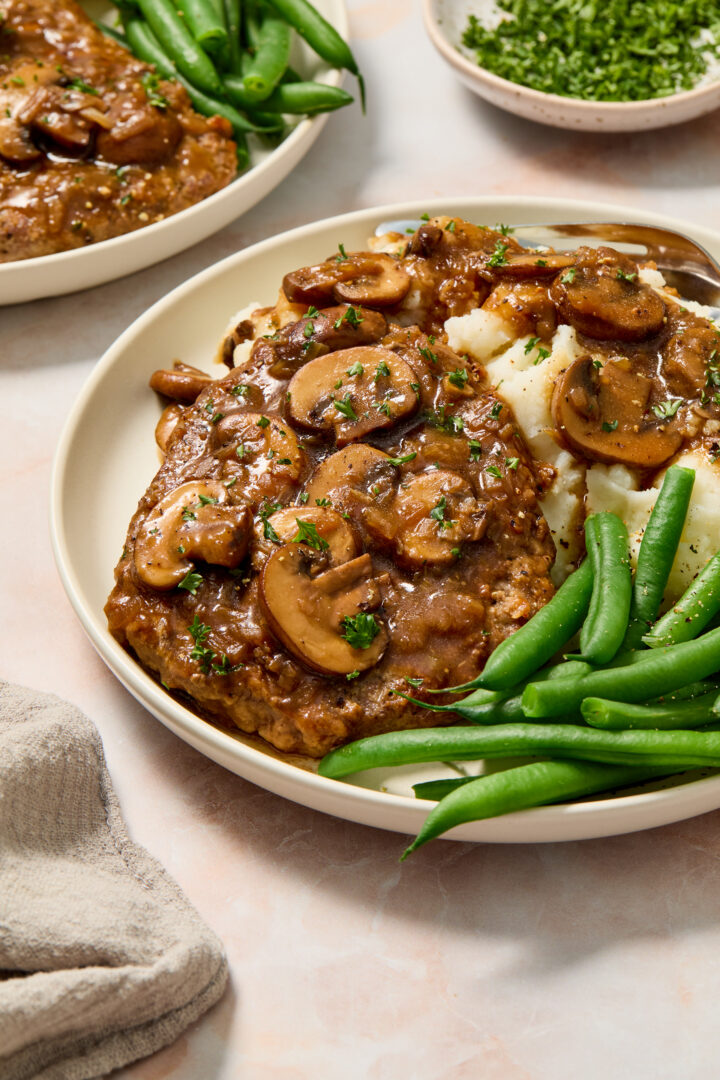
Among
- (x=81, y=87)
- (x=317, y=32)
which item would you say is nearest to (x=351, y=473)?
(x=81, y=87)

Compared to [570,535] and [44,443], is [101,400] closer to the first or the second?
[44,443]

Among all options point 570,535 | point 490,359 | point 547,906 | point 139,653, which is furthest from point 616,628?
point 139,653

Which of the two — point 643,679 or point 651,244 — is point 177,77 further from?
point 643,679

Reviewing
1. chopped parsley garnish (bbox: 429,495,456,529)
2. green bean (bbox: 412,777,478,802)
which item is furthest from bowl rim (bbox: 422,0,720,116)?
green bean (bbox: 412,777,478,802)

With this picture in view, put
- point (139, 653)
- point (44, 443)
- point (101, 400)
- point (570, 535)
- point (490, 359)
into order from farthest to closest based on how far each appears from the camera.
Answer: point (44, 443) → point (101, 400) → point (490, 359) → point (570, 535) → point (139, 653)

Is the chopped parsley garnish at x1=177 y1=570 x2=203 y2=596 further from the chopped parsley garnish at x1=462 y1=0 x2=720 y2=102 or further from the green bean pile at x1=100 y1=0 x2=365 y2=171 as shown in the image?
the chopped parsley garnish at x1=462 y1=0 x2=720 y2=102

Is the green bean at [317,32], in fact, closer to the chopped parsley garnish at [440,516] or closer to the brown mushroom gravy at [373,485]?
the brown mushroom gravy at [373,485]

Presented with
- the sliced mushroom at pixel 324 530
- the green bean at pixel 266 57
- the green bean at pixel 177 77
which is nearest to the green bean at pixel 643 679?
the sliced mushroom at pixel 324 530
